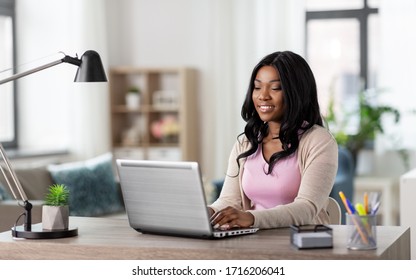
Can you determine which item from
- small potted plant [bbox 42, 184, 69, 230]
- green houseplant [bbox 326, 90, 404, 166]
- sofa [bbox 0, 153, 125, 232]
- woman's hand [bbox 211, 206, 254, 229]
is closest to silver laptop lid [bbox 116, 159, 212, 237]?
woman's hand [bbox 211, 206, 254, 229]

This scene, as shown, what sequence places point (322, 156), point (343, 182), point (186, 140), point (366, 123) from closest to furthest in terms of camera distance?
point (322, 156), point (343, 182), point (366, 123), point (186, 140)

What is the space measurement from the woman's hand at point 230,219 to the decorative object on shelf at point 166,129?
16.6ft

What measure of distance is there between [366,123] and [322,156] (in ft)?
13.9

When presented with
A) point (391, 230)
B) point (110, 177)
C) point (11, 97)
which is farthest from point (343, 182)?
point (391, 230)

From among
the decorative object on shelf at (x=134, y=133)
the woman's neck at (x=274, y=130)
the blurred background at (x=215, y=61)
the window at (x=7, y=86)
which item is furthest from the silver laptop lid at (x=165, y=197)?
the decorative object on shelf at (x=134, y=133)

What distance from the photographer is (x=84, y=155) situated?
7.39m

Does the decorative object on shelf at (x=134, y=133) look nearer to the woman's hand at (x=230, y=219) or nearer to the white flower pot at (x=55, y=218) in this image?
the white flower pot at (x=55, y=218)

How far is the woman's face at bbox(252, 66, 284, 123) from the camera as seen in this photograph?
120 inches

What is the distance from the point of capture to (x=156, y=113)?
7973 millimetres

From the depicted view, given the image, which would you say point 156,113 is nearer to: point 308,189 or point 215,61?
point 215,61

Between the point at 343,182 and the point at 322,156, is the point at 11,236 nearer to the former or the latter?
the point at 322,156

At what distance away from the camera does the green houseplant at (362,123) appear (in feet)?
23.1

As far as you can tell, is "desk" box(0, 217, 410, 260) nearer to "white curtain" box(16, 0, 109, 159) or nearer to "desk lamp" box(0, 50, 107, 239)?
"desk lamp" box(0, 50, 107, 239)

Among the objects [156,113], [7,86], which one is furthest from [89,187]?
[156,113]
